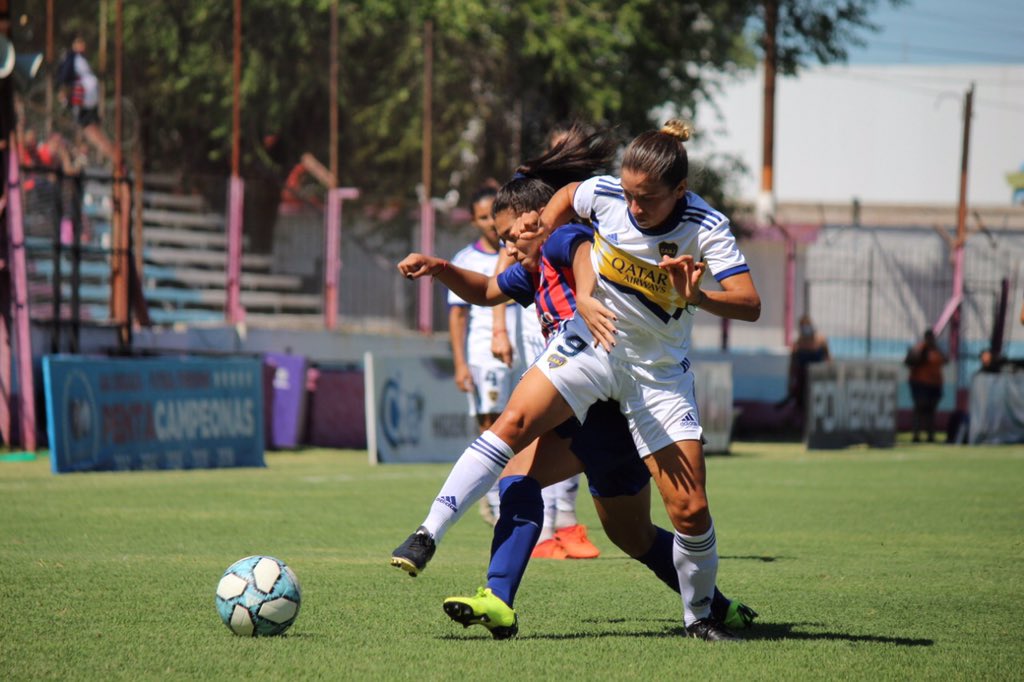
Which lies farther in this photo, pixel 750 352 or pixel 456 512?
pixel 750 352

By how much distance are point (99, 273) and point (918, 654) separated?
A: 16250mm

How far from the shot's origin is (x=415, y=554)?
5344mm

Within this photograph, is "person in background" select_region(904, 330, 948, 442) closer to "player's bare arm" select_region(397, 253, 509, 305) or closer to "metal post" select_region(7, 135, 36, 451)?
"metal post" select_region(7, 135, 36, 451)

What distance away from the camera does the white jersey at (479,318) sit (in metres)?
10.1

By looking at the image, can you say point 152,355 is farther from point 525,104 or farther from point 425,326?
point 525,104

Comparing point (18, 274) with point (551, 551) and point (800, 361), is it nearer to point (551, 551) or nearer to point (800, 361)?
point (551, 551)

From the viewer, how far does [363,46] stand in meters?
27.2

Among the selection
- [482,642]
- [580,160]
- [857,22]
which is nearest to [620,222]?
[580,160]

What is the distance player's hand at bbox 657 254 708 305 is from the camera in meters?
5.25

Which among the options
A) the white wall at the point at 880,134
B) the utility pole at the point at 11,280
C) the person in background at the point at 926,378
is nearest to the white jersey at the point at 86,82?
the utility pole at the point at 11,280

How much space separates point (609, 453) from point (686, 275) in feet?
3.01

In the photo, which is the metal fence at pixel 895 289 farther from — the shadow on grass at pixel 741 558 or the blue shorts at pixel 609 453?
the blue shorts at pixel 609 453

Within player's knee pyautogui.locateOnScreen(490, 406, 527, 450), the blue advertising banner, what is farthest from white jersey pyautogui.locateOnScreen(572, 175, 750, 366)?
the blue advertising banner

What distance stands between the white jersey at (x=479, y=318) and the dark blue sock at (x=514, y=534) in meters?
4.24
